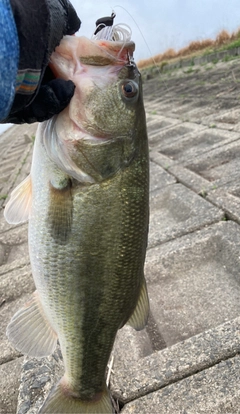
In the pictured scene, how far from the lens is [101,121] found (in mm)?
1668

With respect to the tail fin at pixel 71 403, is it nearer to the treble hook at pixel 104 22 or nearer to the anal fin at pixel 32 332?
the anal fin at pixel 32 332

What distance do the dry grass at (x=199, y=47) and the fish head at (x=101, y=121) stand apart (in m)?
16.5

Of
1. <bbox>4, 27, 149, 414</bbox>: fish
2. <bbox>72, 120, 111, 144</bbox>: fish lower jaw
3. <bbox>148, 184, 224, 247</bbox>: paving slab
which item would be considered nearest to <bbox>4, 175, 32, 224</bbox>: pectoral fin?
<bbox>4, 27, 149, 414</bbox>: fish

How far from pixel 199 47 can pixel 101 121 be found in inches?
800

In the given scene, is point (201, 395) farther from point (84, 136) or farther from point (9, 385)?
point (84, 136)

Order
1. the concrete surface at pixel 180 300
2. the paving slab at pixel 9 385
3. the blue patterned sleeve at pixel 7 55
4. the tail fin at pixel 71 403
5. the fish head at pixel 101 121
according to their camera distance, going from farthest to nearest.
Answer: the paving slab at pixel 9 385
the concrete surface at pixel 180 300
the tail fin at pixel 71 403
the fish head at pixel 101 121
the blue patterned sleeve at pixel 7 55

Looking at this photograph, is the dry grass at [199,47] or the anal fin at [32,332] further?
the dry grass at [199,47]

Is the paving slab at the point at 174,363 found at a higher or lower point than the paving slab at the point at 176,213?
higher

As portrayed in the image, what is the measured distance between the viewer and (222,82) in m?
10.4

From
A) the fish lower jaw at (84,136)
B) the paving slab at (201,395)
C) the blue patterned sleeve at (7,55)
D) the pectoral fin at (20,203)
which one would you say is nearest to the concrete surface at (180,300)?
the paving slab at (201,395)

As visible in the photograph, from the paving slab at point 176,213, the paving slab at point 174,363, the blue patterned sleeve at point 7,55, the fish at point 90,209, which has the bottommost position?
the paving slab at point 176,213

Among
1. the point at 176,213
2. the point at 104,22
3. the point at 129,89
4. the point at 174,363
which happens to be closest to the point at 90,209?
the point at 129,89

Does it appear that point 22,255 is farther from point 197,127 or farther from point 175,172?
point 197,127

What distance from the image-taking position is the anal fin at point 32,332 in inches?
74.7
